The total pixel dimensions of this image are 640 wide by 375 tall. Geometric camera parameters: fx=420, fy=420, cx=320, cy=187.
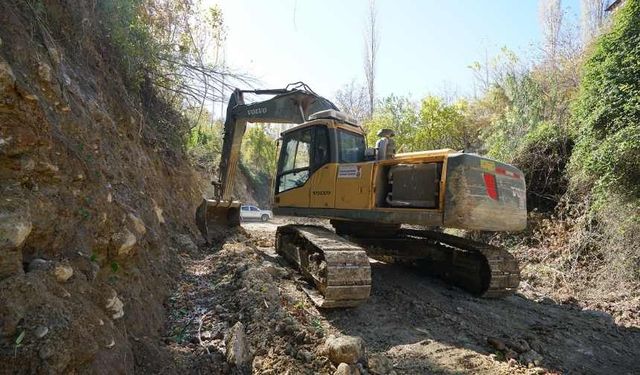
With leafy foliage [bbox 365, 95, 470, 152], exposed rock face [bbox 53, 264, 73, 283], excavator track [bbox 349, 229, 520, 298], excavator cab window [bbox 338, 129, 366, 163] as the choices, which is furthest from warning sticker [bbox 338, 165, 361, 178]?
leafy foliage [bbox 365, 95, 470, 152]

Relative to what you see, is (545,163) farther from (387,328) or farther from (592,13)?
(592,13)

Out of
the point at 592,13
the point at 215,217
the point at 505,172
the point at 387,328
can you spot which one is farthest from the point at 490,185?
the point at 592,13

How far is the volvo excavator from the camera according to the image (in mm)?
4879

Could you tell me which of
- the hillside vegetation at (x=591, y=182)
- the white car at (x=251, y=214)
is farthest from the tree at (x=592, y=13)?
the white car at (x=251, y=214)

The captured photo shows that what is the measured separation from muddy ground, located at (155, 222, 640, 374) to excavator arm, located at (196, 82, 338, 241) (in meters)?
2.27

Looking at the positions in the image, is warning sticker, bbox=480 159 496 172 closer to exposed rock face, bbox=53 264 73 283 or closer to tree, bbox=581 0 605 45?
exposed rock face, bbox=53 264 73 283

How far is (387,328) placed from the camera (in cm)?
464

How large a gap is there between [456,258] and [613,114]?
4.61m

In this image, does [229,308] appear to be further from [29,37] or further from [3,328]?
[29,37]

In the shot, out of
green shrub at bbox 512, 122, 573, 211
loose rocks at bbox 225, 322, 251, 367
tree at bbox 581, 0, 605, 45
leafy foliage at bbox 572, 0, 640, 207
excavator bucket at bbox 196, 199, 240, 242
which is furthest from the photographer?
tree at bbox 581, 0, 605, 45

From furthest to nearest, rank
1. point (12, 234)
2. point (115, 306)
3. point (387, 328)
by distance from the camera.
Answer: point (387, 328) < point (115, 306) < point (12, 234)

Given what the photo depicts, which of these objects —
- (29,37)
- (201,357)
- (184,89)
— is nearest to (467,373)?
(201,357)

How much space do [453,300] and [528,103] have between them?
9.63 metres

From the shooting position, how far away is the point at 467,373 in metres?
3.57
